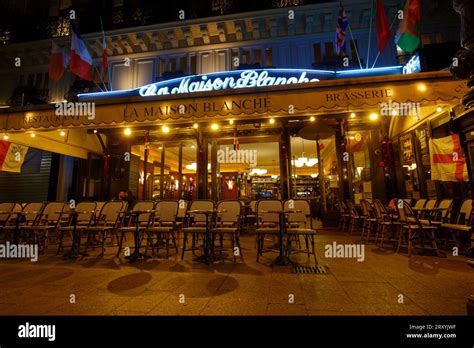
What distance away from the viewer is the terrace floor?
220 cm

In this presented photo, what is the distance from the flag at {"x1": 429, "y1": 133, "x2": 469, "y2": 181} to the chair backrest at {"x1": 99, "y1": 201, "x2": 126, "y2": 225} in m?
8.01

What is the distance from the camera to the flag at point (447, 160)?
5375 millimetres

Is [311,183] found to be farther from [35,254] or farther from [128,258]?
[35,254]

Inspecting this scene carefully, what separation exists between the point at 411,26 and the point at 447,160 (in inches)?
138

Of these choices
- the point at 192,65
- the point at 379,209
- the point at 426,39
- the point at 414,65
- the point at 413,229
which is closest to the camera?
the point at 413,229

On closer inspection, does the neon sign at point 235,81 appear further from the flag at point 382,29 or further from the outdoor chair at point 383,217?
the outdoor chair at point 383,217

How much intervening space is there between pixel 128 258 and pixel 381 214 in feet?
18.3

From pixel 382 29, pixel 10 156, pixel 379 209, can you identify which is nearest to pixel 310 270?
pixel 379 209

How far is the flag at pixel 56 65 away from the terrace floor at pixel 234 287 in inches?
235

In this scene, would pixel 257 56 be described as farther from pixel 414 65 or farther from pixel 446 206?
pixel 446 206

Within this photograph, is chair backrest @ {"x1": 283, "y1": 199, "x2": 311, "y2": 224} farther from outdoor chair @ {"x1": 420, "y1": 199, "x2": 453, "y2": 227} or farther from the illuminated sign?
the illuminated sign

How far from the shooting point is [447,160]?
5688mm
